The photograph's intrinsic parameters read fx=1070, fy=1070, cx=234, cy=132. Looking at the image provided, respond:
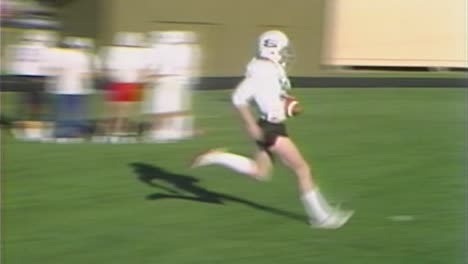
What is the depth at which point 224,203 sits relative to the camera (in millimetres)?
7004

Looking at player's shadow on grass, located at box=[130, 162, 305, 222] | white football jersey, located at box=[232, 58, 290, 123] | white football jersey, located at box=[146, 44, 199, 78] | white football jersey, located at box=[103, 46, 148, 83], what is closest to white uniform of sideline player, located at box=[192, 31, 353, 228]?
Result: white football jersey, located at box=[232, 58, 290, 123]

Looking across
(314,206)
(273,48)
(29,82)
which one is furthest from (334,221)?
(29,82)

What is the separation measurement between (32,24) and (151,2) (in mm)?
3414

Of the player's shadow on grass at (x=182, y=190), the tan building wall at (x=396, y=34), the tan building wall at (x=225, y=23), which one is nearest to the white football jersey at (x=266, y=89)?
the player's shadow on grass at (x=182, y=190)

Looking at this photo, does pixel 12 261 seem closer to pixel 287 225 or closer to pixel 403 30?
pixel 287 225

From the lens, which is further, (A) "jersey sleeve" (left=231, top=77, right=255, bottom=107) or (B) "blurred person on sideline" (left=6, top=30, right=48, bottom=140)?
(B) "blurred person on sideline" (left=6, top=30, right=48, bottom=140)

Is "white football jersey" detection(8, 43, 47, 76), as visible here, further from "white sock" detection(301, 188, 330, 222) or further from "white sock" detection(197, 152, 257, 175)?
"white sock" detection(301, 188, 330, 222)

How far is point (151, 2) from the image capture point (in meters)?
15.6

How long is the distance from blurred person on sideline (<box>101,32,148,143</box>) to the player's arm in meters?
3.22

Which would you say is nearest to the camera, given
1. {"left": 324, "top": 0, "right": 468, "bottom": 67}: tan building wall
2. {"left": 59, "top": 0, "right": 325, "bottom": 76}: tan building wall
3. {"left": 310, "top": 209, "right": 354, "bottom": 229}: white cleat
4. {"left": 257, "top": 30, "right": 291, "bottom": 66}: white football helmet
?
{"left": 257, "top": 30, "right": 291, "bottom": 66}: white football helmet

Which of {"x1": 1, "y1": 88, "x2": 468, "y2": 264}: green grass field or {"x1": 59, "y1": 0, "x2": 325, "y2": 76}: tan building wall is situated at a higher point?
{"x1": 59, "y1": 0, "x2": 325, "y2": 76}: tan building wall

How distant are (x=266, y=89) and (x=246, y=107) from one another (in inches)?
6.4

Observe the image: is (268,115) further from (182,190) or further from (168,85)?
(168,85)

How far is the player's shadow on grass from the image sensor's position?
6.93 meters
